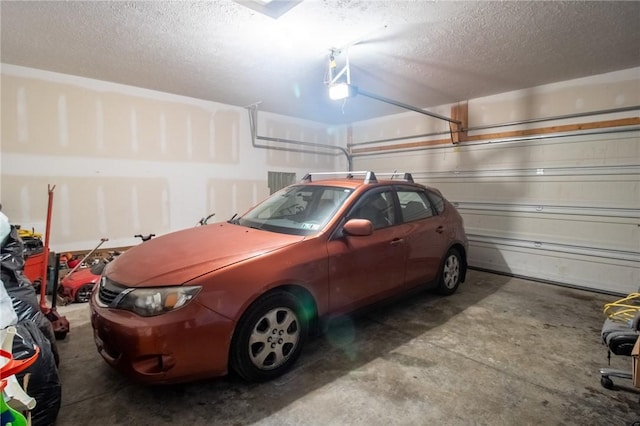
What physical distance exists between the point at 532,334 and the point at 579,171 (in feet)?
8.84

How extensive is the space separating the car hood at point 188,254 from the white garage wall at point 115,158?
105 inches

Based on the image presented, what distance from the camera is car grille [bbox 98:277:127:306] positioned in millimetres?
1909

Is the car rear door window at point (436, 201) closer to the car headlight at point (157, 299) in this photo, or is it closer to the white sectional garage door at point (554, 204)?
the white sectional garage door at point (554, 204)

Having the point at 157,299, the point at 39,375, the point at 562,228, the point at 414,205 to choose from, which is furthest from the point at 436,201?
the point at 39,375

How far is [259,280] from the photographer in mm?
2008

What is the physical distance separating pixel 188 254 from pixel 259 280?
Result: 534 millimetres

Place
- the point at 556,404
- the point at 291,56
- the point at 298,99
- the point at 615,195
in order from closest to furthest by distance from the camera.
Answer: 1. the point at 556,404
2. the point at 291,56
3. the point at 615,195
4. the point at 298,99

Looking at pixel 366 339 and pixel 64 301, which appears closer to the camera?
pixel 366 339

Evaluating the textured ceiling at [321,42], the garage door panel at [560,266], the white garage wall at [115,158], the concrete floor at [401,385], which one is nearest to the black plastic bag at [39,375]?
the concrete floor at [401,385]

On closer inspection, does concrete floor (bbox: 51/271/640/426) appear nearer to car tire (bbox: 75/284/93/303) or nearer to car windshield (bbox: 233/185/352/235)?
car tire (bbox: 75/284/93/303)

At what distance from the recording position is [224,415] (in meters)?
1.84

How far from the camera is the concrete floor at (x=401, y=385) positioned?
1.85m

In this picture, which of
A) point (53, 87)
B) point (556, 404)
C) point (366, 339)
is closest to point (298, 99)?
point (53, 87)

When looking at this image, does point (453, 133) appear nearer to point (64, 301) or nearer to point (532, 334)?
point (532, 334)
